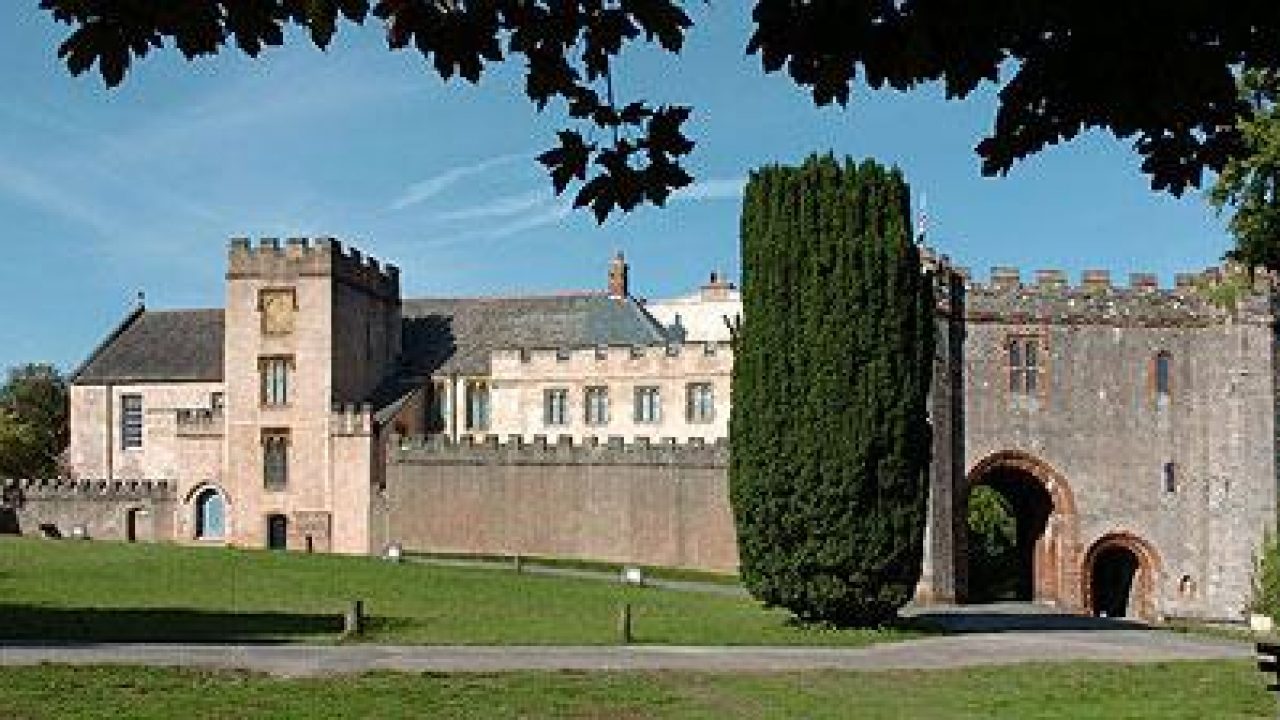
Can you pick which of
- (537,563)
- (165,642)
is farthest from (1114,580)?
(165,642)

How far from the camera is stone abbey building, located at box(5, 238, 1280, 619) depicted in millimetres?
42031

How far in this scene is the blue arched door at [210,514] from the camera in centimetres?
5659

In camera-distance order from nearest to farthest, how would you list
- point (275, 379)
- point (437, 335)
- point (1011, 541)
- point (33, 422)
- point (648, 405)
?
point (1011, 541) → point (275, 379) → point (648, 405) → point (437, 335) → point (33, 422)

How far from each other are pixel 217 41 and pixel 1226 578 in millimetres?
40215

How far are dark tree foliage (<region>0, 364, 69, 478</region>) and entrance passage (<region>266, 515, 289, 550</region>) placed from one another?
20.3 metres

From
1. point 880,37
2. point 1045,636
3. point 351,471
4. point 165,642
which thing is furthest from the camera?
point 351,471

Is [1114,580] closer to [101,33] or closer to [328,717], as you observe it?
[328,717]

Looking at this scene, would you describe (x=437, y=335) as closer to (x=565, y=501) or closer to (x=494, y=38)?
(x=565, y=501)

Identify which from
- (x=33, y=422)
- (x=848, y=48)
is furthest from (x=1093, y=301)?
(x=33, y=422)

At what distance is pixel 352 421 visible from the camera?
54125mm

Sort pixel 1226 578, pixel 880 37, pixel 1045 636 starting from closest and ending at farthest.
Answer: pixel 880 37, pixel 1045 636, pixel 1226 578

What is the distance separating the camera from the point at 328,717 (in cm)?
1734

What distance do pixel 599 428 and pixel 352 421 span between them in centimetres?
827

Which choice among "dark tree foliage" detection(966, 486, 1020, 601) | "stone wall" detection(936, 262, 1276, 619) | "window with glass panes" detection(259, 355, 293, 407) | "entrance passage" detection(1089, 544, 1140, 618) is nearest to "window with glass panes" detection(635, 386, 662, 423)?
"dark tree foliage" detection(966, 486, 1020, 601)
